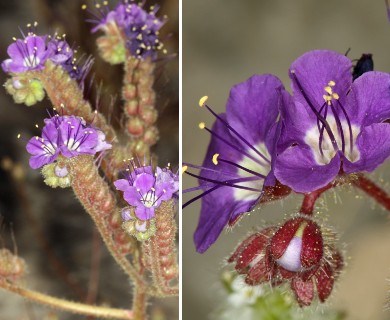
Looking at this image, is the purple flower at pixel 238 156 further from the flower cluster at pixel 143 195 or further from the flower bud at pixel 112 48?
the flower bud at pixel 112 48

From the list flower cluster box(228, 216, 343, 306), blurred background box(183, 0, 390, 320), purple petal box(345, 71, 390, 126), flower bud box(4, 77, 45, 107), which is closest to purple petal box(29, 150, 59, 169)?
flower bud box(4, 77, 45, 107)

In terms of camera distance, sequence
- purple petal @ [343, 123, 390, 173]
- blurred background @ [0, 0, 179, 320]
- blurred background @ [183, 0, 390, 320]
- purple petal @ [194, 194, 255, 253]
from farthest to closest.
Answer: blurred background @ [183, 0, 390, 320]
blurred background @ [0, 0, 179, 320]
purple petal @ [194, 194, 255, 253]
purple petal @ [343, 123, 390, 173]

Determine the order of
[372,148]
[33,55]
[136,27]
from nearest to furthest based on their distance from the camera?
[372,148]
[33,55]
[136,27]

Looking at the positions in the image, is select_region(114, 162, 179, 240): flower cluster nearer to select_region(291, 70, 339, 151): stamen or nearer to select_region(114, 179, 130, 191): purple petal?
select_region(114, 179, 130, 191): purple petal

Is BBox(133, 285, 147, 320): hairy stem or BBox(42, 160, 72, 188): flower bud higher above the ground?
BBox(42, 160, 72, 188): flower bud

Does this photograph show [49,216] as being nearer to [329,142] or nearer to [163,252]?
[163,252]

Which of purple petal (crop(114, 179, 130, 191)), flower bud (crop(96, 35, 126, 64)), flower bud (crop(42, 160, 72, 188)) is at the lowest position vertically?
purple petal (crop(114, 179, 130, 191))

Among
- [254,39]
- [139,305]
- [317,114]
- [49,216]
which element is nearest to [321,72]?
[317,114]

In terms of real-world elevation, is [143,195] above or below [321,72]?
below
